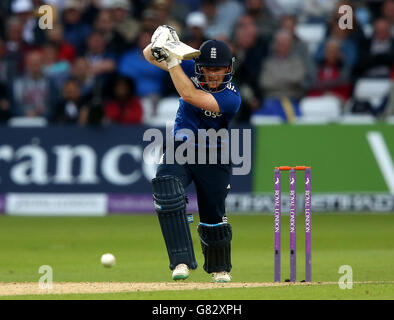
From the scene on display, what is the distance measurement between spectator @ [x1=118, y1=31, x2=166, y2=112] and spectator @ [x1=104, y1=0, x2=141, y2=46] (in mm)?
410

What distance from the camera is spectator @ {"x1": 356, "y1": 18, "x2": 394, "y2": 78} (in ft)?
56.1

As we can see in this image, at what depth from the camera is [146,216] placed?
15938 millimetres

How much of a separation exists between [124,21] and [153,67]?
1518 millimetres

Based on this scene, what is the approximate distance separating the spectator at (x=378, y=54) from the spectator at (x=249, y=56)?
5.17 feet

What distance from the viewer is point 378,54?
1716 cm

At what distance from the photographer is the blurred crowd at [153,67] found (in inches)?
658

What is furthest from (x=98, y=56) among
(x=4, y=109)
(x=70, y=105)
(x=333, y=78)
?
(x=333, y=78)

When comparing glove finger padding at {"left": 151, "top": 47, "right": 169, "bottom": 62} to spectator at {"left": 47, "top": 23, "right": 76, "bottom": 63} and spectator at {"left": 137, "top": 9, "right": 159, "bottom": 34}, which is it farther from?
spectator at {"left": 47, "top": 23, "right": 76, "bottom": 63}

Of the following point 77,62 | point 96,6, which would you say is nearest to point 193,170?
point 77,62

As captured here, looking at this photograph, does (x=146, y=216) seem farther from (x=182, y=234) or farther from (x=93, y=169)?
(x=182, y=234)

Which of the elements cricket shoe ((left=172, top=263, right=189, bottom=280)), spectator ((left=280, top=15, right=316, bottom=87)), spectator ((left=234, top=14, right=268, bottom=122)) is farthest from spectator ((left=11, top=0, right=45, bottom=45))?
cricket shoe ((left=172, top=263, right=189, bottom=280))

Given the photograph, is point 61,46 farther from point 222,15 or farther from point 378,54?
point 378,54

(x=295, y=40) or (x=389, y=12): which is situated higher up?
(x=389, y=12)
